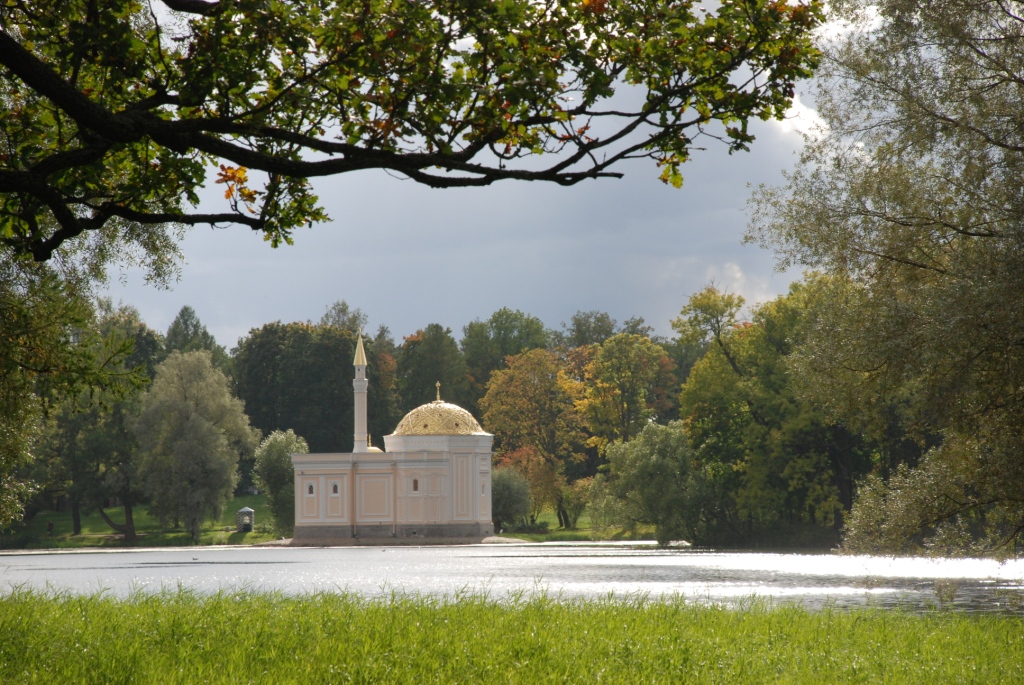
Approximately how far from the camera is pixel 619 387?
6888cm

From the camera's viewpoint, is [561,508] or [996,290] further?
[561,508]

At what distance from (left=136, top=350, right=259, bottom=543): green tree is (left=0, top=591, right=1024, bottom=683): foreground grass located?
168 feet

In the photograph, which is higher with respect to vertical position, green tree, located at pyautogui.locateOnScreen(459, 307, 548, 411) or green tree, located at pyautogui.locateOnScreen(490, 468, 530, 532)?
green tree, located at pyautogui.locateOnScreen(459, 307, 548, 411)

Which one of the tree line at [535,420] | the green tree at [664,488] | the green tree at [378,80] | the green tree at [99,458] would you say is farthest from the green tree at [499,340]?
the green tree at [378,80]

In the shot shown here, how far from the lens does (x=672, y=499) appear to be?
5041cm

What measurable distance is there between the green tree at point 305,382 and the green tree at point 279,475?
12978mm

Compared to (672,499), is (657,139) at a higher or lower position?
higher

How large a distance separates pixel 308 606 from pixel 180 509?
5372 cm

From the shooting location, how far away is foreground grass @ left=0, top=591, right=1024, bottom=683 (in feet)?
34.5

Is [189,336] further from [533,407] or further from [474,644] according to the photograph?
[474,644]

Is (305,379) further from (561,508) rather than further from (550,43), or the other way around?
(550,43)

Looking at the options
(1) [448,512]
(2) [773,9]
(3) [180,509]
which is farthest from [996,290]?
(3) [180,509]

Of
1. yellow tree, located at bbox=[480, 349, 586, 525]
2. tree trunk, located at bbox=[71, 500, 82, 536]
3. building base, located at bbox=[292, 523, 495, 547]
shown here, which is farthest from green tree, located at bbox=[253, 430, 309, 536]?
yellow tree, located at bbox=[480, 349, 586, 525]

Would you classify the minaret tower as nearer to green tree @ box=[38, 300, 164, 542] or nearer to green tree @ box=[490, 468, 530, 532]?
green tree @ box=[490, 468, 530, 532]
